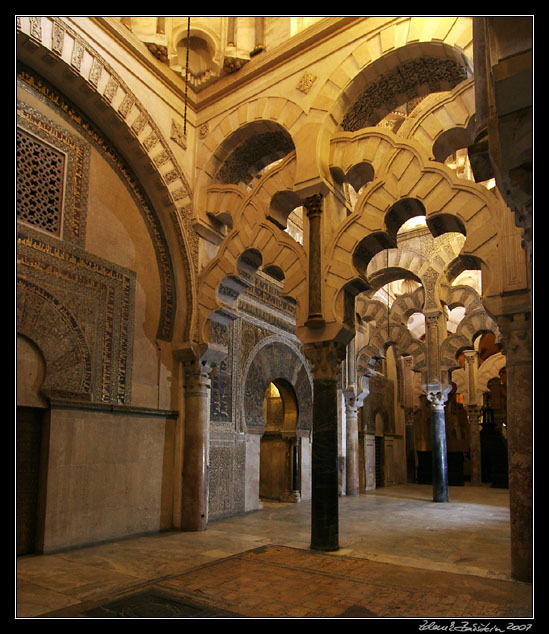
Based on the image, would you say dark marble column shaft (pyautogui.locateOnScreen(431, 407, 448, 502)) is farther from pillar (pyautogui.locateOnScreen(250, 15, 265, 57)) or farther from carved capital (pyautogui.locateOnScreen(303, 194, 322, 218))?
pillar (pyautogui.locateOnScreen(250, 15, 265, 57))

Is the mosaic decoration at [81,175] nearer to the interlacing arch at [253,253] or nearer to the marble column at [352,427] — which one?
the interlacing arch at [253,253]

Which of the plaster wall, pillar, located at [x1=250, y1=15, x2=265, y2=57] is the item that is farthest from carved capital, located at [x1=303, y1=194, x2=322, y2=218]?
the plaster wall

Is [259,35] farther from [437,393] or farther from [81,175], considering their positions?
[437,393]

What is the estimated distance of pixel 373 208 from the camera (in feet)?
18.6

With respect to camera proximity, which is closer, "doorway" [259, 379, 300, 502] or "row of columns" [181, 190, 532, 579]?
"row of columns" [181, 190, 532, 579]

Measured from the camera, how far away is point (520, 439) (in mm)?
4473

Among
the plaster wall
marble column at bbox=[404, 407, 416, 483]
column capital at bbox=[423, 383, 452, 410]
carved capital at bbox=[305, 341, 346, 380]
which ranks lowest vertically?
marble column at bbox=[404, 407, 416, 483]

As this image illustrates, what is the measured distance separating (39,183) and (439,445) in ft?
29.2

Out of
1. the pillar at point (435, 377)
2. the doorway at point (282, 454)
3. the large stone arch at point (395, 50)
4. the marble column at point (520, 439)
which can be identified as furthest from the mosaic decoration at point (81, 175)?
the pillar at point (435, 377)

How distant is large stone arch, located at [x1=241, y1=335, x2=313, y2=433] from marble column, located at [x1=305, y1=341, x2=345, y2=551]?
2928 mm

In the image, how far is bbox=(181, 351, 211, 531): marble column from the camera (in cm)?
661

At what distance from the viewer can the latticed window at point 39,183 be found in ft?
17.8

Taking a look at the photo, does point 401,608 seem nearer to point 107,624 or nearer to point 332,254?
point 107,624

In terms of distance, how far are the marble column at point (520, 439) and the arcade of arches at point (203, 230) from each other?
0.6 inches
